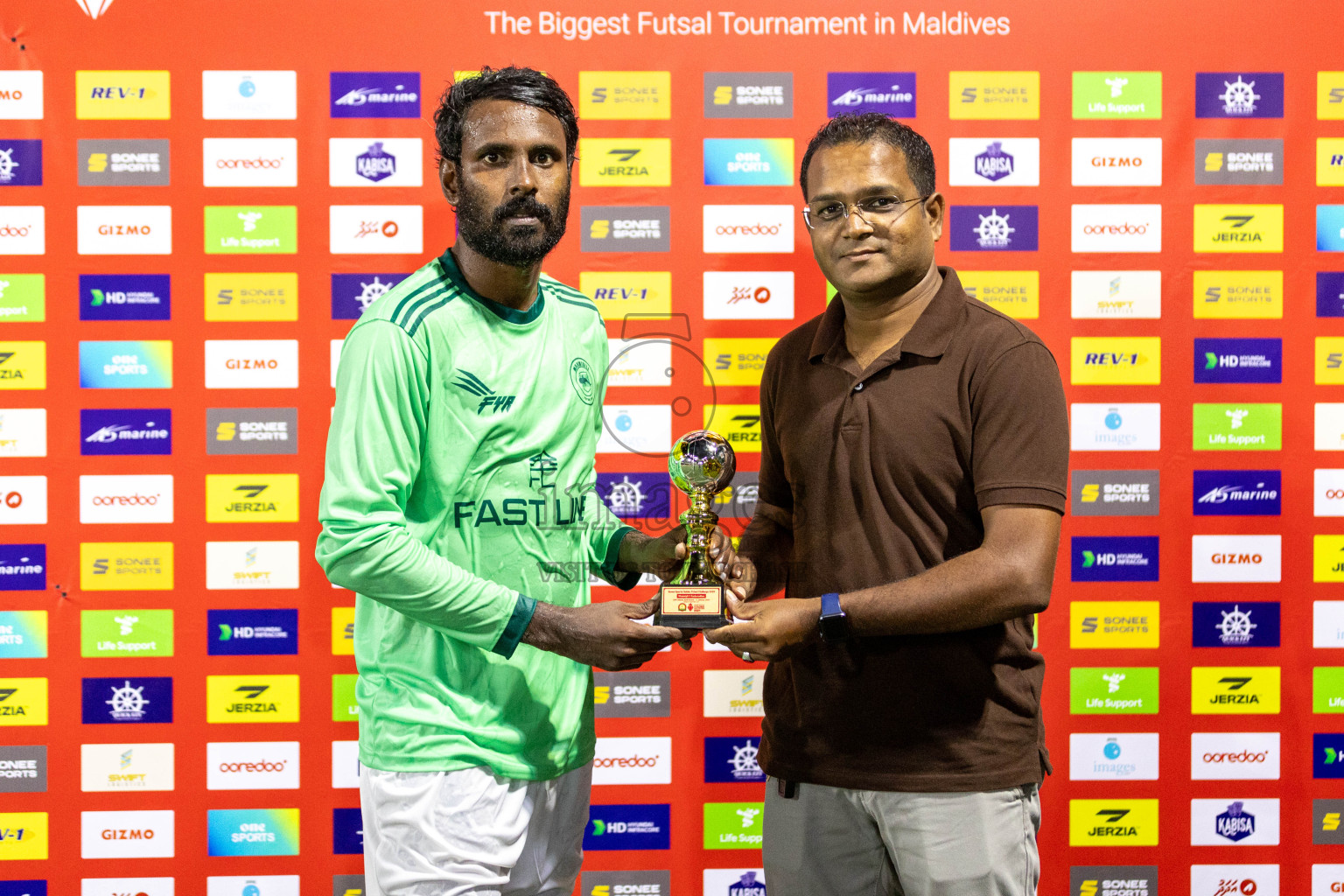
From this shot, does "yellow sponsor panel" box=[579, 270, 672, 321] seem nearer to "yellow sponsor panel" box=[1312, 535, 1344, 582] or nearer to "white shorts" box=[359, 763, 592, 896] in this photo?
"white shorts" box=[359, 763, 592, 896]

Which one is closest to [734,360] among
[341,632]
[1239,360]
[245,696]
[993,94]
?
[993,94]

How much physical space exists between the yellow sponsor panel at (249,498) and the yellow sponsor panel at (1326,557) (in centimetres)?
308

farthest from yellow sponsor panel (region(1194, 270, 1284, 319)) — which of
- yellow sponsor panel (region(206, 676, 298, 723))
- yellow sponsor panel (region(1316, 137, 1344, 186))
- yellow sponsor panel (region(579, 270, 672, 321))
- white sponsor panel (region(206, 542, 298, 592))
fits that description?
yellow sponsor panel (region(206, 676, 298, 723))

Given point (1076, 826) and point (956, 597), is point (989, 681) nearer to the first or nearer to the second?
point (956, 597)

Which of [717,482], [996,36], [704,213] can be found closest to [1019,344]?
[717,482]

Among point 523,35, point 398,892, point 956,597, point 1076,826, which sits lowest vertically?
point 1076,826

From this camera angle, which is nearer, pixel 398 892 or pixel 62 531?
pixel 398 892

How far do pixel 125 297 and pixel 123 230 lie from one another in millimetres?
192

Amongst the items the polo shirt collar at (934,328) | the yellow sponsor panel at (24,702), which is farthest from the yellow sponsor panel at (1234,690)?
the yellow sponsor panel at (24,702)

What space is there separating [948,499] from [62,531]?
2.51 meters

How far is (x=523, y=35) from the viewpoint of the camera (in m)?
2.71

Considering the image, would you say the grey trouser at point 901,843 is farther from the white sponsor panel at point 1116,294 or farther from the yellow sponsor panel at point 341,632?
the white sponsor panel at point 1116,294

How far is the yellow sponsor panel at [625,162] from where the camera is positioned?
8.97 ft

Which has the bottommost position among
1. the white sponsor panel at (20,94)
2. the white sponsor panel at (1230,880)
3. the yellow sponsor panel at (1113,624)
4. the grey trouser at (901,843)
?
the white sponsor panel at (1230,880)
